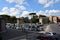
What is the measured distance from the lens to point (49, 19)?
440 ft

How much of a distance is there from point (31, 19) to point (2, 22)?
6531 centimetres

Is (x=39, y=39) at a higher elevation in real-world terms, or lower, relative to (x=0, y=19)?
lower

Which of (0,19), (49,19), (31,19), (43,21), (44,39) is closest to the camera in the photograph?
(44,39)

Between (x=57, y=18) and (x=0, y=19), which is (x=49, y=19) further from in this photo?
(x=0, y=19)

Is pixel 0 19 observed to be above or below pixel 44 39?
above

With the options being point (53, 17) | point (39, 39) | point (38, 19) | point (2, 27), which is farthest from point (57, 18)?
point (39, 39)

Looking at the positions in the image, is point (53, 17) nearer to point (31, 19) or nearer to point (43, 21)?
point (43, 21)

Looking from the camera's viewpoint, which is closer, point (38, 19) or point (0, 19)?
point (0, 19)

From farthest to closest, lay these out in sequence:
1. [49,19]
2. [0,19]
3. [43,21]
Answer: [49,19] < [43,21] < [0,19]

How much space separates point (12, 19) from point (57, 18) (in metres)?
44.5

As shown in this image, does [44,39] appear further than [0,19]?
No

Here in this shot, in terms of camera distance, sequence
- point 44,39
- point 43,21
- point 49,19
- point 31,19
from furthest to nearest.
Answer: point 49,19 → point 43,21 → point 31,19 → point 44,39

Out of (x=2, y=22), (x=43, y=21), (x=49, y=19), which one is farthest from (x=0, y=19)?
(x=49, y=19)

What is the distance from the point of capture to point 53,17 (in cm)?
13712
